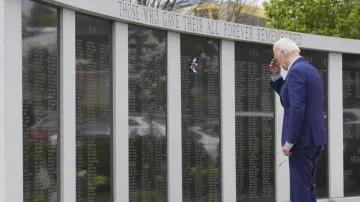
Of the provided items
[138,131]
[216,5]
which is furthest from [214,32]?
[216,5]

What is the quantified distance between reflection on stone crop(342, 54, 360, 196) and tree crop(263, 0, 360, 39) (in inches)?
458

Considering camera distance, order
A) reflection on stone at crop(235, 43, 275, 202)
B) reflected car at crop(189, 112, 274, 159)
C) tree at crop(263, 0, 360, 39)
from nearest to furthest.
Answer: reflected car at crop(189, 112, 274, 159) → reflection on stone at crop(235, 43, 275, 202) → tree at crop(263, 0, 360, 39)

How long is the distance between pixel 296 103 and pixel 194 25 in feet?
11.2

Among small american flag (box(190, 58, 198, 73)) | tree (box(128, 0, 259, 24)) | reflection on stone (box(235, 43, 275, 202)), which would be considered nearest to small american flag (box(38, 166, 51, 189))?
small american flag (box(190, 58, 198, 73))

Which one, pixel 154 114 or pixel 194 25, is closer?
pixel 154 114

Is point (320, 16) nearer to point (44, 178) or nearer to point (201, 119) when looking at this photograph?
point (201, 119)

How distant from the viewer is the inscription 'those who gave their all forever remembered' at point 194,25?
8.29 metres

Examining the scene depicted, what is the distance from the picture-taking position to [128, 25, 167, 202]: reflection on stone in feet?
27.6

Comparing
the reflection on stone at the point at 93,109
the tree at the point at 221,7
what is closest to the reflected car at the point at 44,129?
the reflection on stone at the point at 93,109

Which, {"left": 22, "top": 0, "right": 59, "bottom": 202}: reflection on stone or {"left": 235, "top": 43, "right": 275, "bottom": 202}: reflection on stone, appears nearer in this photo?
{"left": 22, "top": 0, "right": 59, "bottom": 202}: reflection on stone

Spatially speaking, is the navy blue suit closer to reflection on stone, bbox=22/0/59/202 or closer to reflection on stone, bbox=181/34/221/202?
reflection on stone, bbox=22/0/59/202

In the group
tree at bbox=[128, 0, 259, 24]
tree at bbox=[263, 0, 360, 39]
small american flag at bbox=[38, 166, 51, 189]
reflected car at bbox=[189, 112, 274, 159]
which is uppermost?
tree at bbox=[128, 0, 259, 24]

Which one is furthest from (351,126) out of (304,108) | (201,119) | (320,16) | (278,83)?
(320,16)

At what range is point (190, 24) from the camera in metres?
9.18
